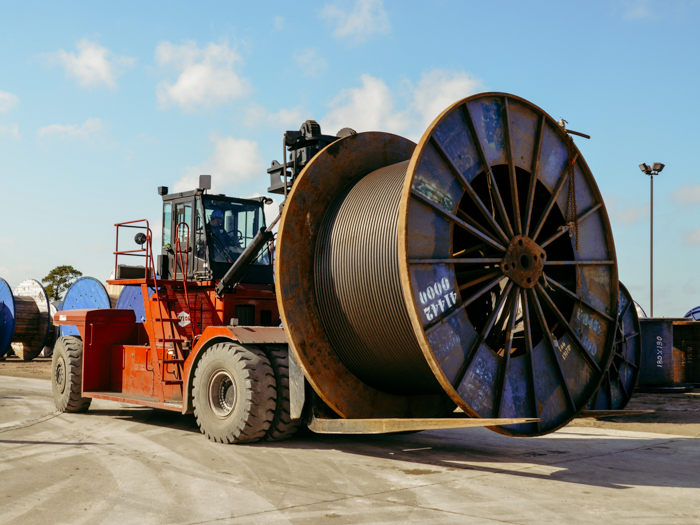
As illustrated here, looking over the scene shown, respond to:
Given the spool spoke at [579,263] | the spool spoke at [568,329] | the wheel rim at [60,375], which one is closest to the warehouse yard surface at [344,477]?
the spool spoke at [568,329]

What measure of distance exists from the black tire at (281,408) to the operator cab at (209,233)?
2.58 meters

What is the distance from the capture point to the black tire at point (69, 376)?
12945mm

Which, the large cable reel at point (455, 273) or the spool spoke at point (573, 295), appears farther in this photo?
the spool spoke at point (573, 295)

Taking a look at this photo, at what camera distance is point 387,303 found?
25.4 feet

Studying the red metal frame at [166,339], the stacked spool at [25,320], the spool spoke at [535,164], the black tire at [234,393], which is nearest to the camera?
the spool spoke at [535,164]

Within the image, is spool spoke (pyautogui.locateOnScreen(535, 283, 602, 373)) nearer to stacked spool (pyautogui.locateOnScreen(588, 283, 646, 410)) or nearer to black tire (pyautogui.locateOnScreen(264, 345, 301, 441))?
black tire (pyautogui.locateOnScreen(264, 345, 301, 441))

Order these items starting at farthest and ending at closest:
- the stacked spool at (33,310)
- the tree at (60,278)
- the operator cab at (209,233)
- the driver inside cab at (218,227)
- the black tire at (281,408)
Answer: the tree at (60,278), the stacked spool at (33,310), the driver inside cab at (218,227), the operator cab at (209,233), the black tire at (281,408)

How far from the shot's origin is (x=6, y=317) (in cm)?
3052

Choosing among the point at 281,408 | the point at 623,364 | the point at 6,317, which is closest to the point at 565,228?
the point at 281,408

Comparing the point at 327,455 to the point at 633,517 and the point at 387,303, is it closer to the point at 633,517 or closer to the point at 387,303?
the point at 387,303

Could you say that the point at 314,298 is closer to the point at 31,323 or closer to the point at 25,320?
the point at 25,320

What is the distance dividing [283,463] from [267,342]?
6.11 feet

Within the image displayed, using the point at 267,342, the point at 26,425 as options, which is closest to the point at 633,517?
the point at 267,342

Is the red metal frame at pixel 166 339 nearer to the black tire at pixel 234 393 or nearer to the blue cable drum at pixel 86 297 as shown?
the black tire at pixel 234 393
